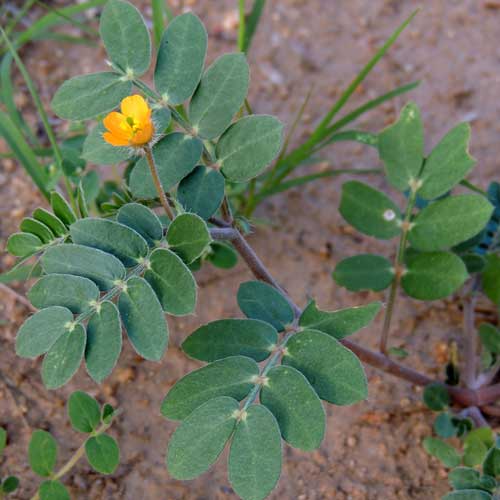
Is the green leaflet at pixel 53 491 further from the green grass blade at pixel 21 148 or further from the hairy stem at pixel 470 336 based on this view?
the hairy stem at pixel 470 336

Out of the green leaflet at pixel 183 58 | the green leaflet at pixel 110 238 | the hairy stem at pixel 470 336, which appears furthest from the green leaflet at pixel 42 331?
the hairy stem at pixel 470 336

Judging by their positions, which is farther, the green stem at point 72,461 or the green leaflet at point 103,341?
the green stem at point 72,461

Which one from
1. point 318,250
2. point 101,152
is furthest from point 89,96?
point 318,250

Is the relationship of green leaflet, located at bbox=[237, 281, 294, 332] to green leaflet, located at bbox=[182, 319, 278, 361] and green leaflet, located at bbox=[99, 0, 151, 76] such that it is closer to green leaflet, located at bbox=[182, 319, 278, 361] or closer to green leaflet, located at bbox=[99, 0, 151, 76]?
green leaflet, located at bbox=[182, 319, 278, 361]

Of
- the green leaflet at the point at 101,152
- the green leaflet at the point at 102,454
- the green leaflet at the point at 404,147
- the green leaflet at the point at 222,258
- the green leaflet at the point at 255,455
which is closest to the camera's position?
the green leaflet at the point at 255,455

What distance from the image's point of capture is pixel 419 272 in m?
1.66

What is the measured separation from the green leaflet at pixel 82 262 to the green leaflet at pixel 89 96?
0.94ft

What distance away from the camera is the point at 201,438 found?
1.22m

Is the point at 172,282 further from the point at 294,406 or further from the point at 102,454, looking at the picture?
the point at 102,454

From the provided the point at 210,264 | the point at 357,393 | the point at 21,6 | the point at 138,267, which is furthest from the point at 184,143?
the point at 21,6

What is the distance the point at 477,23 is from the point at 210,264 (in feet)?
4.47

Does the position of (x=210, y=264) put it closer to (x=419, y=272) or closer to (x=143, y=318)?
(x=419, y=272)

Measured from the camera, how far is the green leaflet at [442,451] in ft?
5.28

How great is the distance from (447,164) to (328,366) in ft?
1.96
